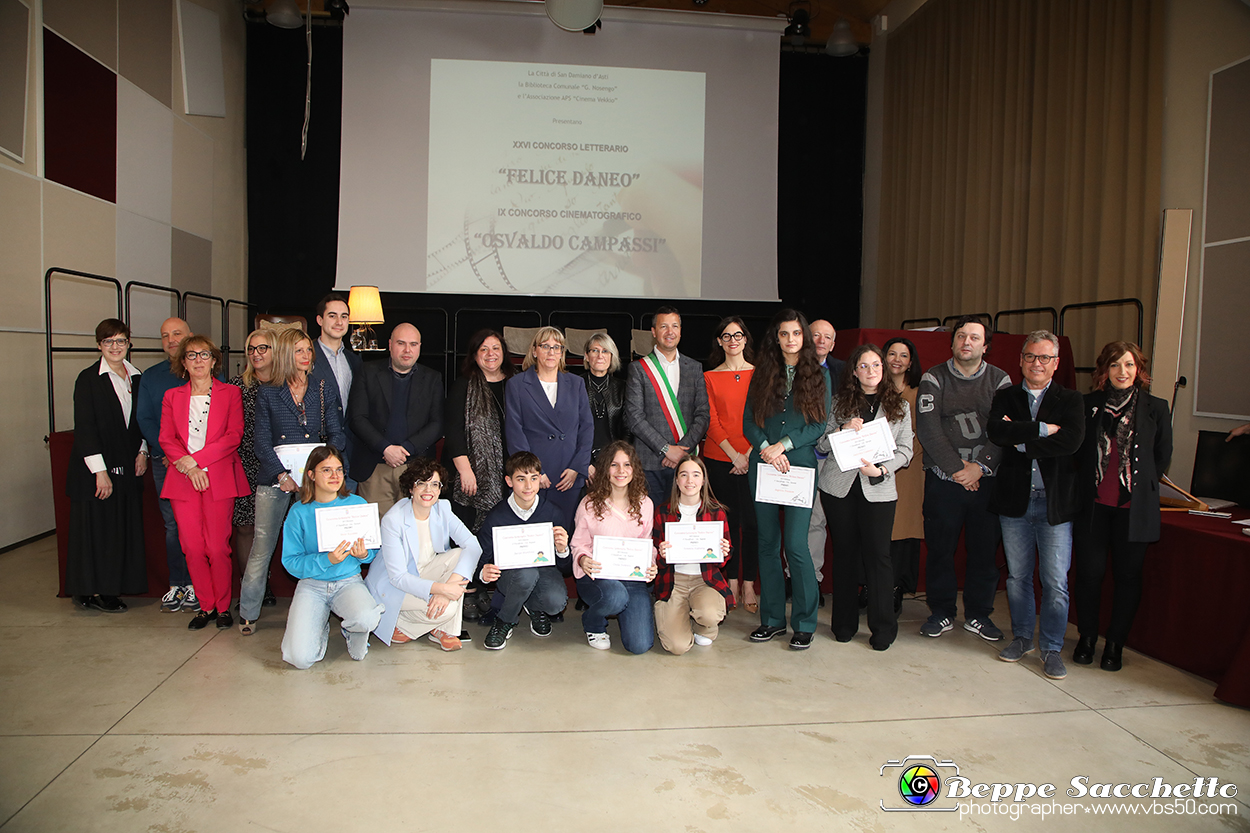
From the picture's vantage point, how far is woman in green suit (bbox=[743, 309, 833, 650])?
320cm

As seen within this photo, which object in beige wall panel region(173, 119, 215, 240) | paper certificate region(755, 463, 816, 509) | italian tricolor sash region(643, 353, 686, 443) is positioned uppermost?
beige wall panel region(173, 119, 215, 240)

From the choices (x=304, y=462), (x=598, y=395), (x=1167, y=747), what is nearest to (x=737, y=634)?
(x=598, y=395)

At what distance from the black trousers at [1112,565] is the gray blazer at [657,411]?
5.70ft

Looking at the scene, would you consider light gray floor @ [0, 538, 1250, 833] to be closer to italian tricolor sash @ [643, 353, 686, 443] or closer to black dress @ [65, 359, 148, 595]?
black dress @ [65, 359, 148, 595]

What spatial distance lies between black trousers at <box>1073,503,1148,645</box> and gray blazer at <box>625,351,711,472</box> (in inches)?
68.4

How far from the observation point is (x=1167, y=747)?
2461mm

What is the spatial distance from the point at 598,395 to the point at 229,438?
1.76 m

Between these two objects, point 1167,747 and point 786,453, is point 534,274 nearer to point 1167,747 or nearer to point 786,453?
point 786,453

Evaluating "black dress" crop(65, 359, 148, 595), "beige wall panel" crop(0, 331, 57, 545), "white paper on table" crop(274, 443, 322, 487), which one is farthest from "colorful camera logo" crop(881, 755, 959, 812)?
"beige wall panel" crop(0, 331, 57, 545)

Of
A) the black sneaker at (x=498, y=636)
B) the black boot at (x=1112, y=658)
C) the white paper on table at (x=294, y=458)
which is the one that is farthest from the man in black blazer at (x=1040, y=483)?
the white paper on table at (x=294, y=458)

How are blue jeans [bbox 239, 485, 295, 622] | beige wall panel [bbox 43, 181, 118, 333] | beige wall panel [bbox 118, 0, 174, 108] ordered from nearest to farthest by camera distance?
1. blue jeans [bbox 239, 485, 295, 622]
2. beige wall panel [bbox 43, 181, 118, 333]
3. beige wall panel [bbox 118, 0, 174, 108]

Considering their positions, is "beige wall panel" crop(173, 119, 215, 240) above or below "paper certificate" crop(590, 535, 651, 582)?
above

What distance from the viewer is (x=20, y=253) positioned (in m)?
4.73

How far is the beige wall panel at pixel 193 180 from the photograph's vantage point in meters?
6.74
